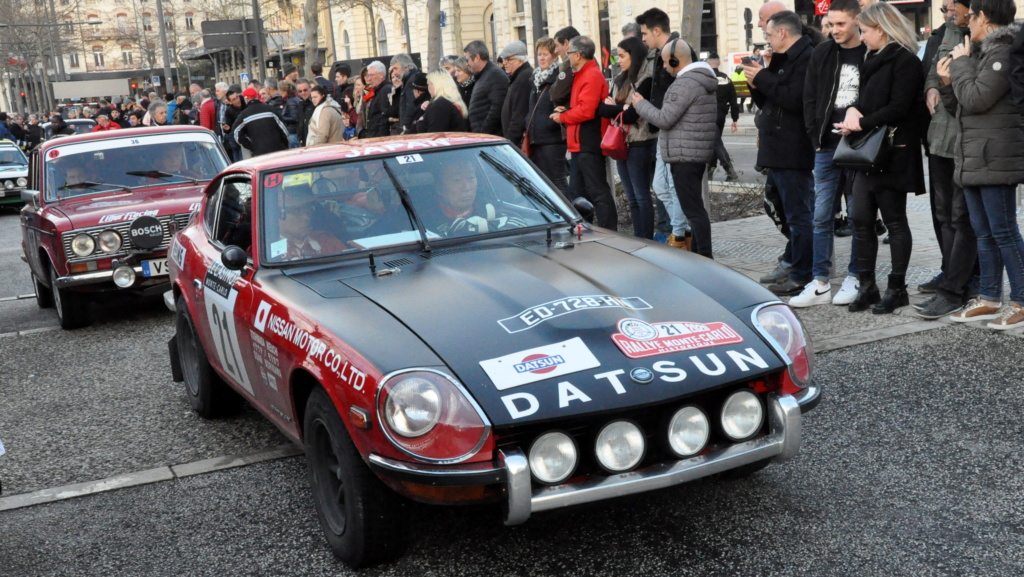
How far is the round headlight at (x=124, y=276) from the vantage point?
8891mm

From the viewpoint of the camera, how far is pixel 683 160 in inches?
323

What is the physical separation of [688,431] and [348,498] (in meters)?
1.18

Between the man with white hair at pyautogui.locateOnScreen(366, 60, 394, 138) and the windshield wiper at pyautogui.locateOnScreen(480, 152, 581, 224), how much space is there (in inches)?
341

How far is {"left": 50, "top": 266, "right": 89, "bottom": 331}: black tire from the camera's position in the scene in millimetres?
9211

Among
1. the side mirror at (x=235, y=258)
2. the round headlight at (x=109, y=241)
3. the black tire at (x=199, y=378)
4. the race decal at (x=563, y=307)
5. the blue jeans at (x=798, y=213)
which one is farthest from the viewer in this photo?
the round headlight at (x=109, y=241)

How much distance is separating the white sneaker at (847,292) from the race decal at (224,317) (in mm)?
4283

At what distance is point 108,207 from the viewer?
9.20 m

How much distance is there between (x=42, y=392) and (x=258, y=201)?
3.14 m

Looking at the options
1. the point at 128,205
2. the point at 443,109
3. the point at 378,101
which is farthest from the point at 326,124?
the point at 128,205

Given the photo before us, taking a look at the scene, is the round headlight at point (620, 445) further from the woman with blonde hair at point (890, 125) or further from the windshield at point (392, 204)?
the woman with blonde hair at point (890, 125)

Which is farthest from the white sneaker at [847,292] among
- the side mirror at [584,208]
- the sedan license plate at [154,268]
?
the sedan license plate at [154,268]

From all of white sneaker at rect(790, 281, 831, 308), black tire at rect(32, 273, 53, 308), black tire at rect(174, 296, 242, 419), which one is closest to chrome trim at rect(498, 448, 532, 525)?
black tire at rect(174, 296, 242, 419)

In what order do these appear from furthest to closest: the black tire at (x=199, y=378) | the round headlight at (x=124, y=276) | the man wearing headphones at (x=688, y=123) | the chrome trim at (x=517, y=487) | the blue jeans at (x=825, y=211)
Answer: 1. the round headlight at (x=124, y=276)
2. the man wearing headphones at (x=688, y=123)
3. the blue jeans at (x=825, y=211)
4. the black tire at (x=199, y=378)
5. the chrome trim at (x=517, y=487)

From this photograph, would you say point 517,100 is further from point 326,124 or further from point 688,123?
point 326,124
